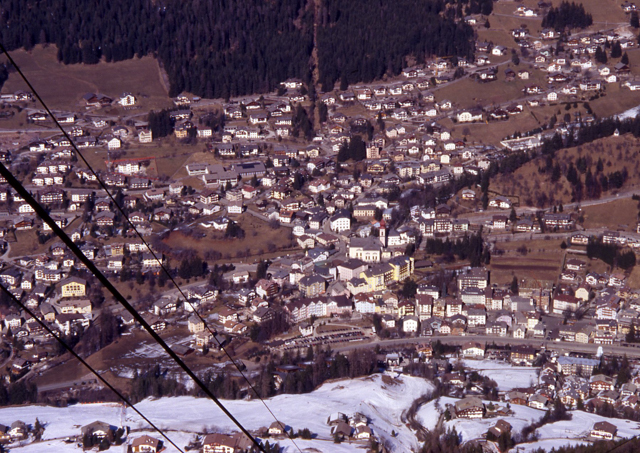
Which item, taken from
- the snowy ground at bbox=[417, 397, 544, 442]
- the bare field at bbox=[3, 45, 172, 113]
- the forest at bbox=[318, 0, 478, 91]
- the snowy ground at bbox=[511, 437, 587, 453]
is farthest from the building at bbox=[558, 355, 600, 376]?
the bare field at bbox=[3, 45, 172, 113]

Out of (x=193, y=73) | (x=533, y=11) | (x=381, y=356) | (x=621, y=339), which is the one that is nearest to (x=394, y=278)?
(x=381, y=356)

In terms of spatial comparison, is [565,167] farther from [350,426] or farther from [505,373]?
[350,426]

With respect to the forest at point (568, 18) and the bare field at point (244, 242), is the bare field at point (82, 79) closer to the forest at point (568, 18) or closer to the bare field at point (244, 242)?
the bare field at point (244, 242)

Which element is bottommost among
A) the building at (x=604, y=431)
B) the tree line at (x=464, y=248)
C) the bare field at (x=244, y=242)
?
the building at (x=604, y=431)

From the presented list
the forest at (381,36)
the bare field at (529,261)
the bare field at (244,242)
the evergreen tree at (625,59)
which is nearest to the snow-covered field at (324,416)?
the bare field at (529,261)

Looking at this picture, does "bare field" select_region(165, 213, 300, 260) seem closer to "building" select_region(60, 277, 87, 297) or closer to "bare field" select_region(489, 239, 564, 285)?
"building" select_region(60, 277, 87, 297)

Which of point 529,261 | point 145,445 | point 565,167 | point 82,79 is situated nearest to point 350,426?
point 145,445

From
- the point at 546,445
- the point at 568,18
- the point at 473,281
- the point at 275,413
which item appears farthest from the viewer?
the point at 568,18
